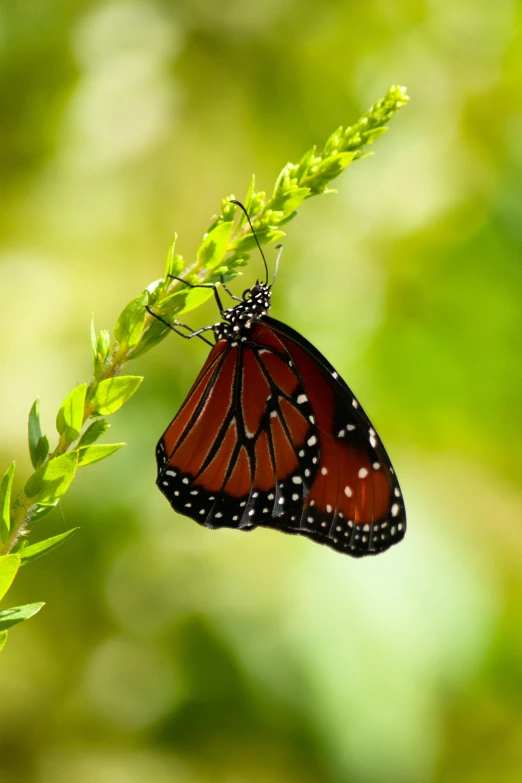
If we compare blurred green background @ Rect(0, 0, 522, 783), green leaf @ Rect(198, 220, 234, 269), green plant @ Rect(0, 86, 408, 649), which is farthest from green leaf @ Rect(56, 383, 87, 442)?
blurred green background @ Rect(0, 0, 522, 783)

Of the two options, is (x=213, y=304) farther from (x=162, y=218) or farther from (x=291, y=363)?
(x=291, y=363)

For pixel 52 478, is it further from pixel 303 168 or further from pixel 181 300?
pixel 303 168

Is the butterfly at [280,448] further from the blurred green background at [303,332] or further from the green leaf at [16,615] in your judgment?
the blurred green background at [303,332]

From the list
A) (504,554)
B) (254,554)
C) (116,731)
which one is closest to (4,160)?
(254,554)

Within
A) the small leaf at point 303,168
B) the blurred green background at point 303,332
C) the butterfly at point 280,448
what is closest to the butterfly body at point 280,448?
the butterfly at point 280,448

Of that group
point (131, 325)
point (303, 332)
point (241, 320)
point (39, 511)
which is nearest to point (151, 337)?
point (131, 325)

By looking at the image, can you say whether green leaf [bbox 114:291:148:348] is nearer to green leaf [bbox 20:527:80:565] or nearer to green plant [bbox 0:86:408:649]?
green plant [bbox 0:86:408:649]
